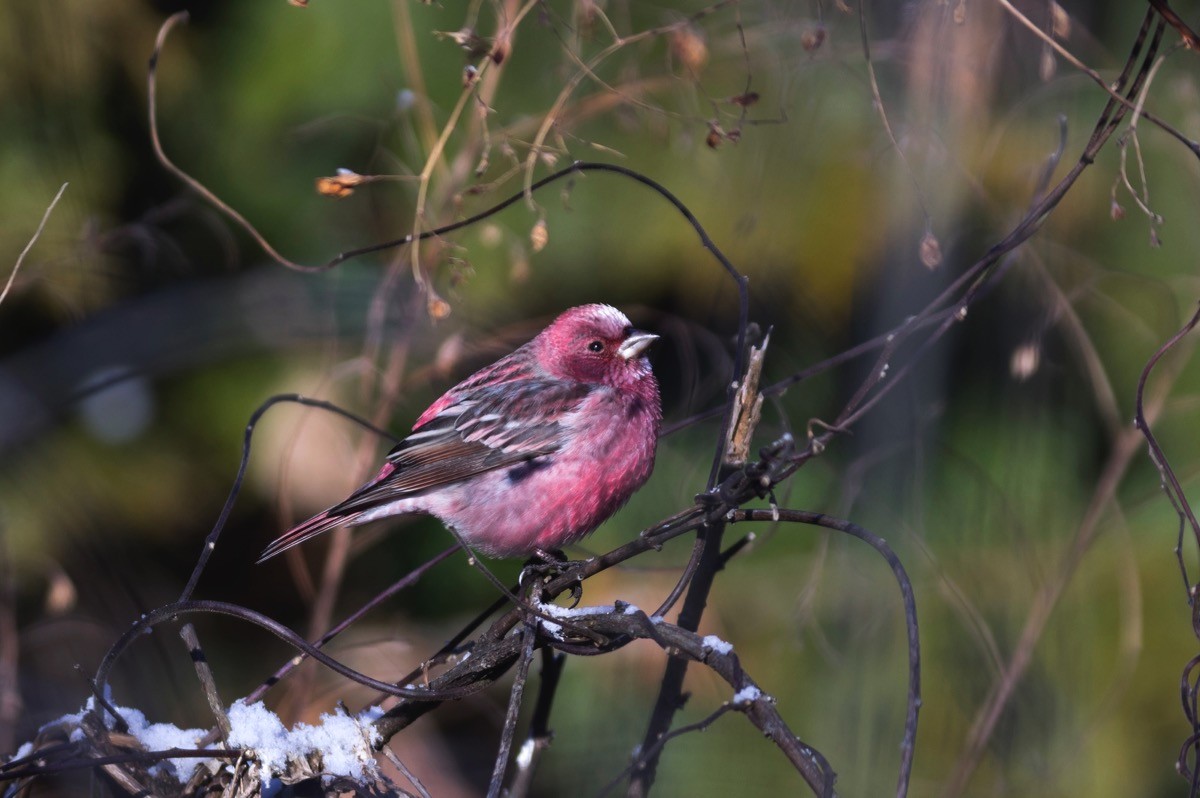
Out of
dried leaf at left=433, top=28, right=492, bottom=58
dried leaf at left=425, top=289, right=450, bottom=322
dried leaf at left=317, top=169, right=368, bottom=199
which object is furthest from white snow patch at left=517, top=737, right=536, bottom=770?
dried leaf at left=433, top=28, right=492, bottom=58

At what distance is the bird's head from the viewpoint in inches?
146

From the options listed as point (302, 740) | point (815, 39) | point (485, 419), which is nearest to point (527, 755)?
point (302, 740)

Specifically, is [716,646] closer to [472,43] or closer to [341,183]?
[341,183]

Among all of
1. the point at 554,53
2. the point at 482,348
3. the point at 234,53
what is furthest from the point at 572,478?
the point at 234,53

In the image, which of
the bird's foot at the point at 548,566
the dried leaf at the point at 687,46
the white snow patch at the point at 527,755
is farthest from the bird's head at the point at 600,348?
the white snow patch at the point at 527,755

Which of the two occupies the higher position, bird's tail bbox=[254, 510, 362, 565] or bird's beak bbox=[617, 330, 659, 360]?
bird's beak bbox=[617, 330, 659, 360]

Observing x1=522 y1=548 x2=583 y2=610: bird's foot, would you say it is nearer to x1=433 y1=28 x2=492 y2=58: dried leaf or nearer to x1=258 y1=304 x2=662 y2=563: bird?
x1=258 y1=304 x2=662 y2=563: bird

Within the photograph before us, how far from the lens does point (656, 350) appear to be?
18.6 ft

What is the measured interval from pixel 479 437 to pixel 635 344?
1.94 ft

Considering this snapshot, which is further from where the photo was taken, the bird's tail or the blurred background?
the blurred background

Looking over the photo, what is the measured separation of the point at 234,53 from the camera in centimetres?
605

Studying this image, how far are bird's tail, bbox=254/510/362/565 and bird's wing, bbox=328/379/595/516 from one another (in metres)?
0.04

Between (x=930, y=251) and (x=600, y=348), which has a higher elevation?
(x=930, y=251)

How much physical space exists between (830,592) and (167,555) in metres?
3.26
